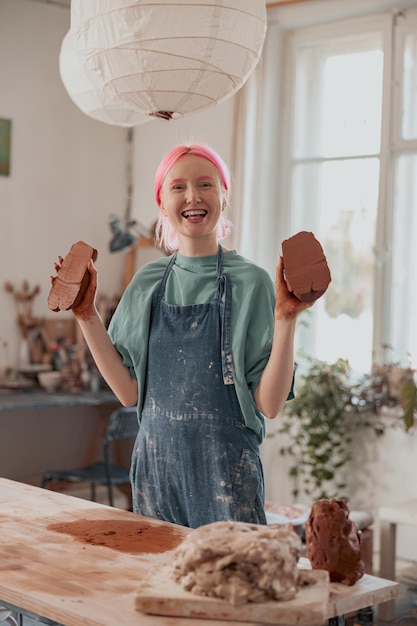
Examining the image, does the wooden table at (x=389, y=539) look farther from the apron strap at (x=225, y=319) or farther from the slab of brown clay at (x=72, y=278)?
the slab of brown clay at (x=72, y=278)

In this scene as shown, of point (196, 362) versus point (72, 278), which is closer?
point (72, 278)

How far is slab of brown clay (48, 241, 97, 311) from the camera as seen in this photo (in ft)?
8.03

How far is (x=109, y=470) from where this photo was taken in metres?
5.31

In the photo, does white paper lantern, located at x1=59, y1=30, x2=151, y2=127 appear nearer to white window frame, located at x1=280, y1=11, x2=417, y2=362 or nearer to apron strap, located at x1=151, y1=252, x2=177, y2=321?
apron strap, located at x1=151, y1=252, x2=177, y2=321

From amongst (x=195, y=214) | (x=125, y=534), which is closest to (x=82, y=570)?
(x=125, y=534)

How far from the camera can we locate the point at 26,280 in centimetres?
614

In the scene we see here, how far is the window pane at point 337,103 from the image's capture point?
18.2 ft

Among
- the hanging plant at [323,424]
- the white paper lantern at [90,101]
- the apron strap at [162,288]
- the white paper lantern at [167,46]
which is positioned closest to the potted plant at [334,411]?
the hanging plant at [323,424]

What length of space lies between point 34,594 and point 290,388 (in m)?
0.93

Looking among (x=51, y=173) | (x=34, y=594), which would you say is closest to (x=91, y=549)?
(x=34, y=594)

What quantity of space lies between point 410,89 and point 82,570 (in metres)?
4.04

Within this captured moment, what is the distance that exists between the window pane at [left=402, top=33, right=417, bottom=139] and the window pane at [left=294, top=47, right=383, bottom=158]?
18cm

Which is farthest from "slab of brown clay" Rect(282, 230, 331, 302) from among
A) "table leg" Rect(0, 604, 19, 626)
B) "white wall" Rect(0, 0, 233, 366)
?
"white wall" Rect(0, 0, 233, 366)

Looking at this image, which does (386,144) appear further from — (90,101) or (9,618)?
(9,618)
